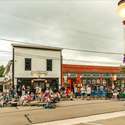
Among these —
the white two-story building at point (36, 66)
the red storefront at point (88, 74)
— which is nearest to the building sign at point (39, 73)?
the white two-story building at point (36, 66)

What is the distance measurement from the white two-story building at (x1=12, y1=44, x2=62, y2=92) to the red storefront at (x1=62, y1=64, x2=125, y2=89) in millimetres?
→ 1486

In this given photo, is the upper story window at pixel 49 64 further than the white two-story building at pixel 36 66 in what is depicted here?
Yes

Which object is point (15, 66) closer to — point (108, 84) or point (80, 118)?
point (108, 84)

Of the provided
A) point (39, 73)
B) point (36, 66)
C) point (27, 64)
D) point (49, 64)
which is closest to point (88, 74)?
point (49, 64)

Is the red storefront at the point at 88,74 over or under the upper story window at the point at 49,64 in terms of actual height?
under

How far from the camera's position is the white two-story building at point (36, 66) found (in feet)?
109

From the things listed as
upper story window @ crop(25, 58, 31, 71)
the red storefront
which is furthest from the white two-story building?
the red storefront

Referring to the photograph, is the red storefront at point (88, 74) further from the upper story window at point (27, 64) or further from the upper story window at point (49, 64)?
the upper story window at point (27, 64)

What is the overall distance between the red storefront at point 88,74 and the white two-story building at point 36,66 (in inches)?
58.5

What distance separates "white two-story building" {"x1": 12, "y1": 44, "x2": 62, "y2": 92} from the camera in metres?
33.4

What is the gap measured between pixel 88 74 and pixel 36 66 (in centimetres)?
784

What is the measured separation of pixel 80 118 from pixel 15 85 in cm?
1886

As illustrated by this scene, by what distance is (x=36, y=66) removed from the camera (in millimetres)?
34812

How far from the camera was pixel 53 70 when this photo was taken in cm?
3591
